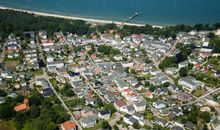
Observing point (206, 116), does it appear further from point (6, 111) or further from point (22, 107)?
point (6, 111)

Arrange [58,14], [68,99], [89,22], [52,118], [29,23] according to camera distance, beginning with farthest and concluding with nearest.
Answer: [58,14], [89,22], [29,23], [68,99], [52,118]

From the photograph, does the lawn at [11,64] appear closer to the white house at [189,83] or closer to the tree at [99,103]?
the tree at [99,103]

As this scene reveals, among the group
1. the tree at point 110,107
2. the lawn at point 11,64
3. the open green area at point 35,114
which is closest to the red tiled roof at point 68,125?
the open green area at point 35,114

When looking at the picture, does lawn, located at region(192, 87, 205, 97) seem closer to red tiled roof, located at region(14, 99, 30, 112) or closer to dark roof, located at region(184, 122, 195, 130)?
dark roof, located at region(184, 122, 195, 130)

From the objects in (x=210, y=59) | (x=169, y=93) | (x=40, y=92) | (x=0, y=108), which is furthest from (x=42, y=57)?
(x=210, y=59)

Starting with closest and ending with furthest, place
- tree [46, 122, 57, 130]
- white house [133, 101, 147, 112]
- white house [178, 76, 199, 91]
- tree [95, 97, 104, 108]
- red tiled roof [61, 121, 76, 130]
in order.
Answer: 1. tree [46, 122, 57, 130]
2. red tiled roof [61, 121, 76, 130]
3. white house [133, 101, 147, 112]
4. tree [95, 97, 104, 108]
5. white house [178, 76, 199, 91]

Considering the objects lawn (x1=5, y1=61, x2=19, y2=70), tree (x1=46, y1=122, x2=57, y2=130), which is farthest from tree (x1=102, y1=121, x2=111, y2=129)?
lawn (x1=5, y1=61, x2=19, y2=70)

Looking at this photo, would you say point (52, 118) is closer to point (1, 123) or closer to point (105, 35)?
point (1, 123)

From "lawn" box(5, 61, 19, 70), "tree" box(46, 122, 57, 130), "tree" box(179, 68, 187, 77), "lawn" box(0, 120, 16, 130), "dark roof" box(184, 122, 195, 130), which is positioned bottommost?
"lawn" box(0, 120, 16, 130)
